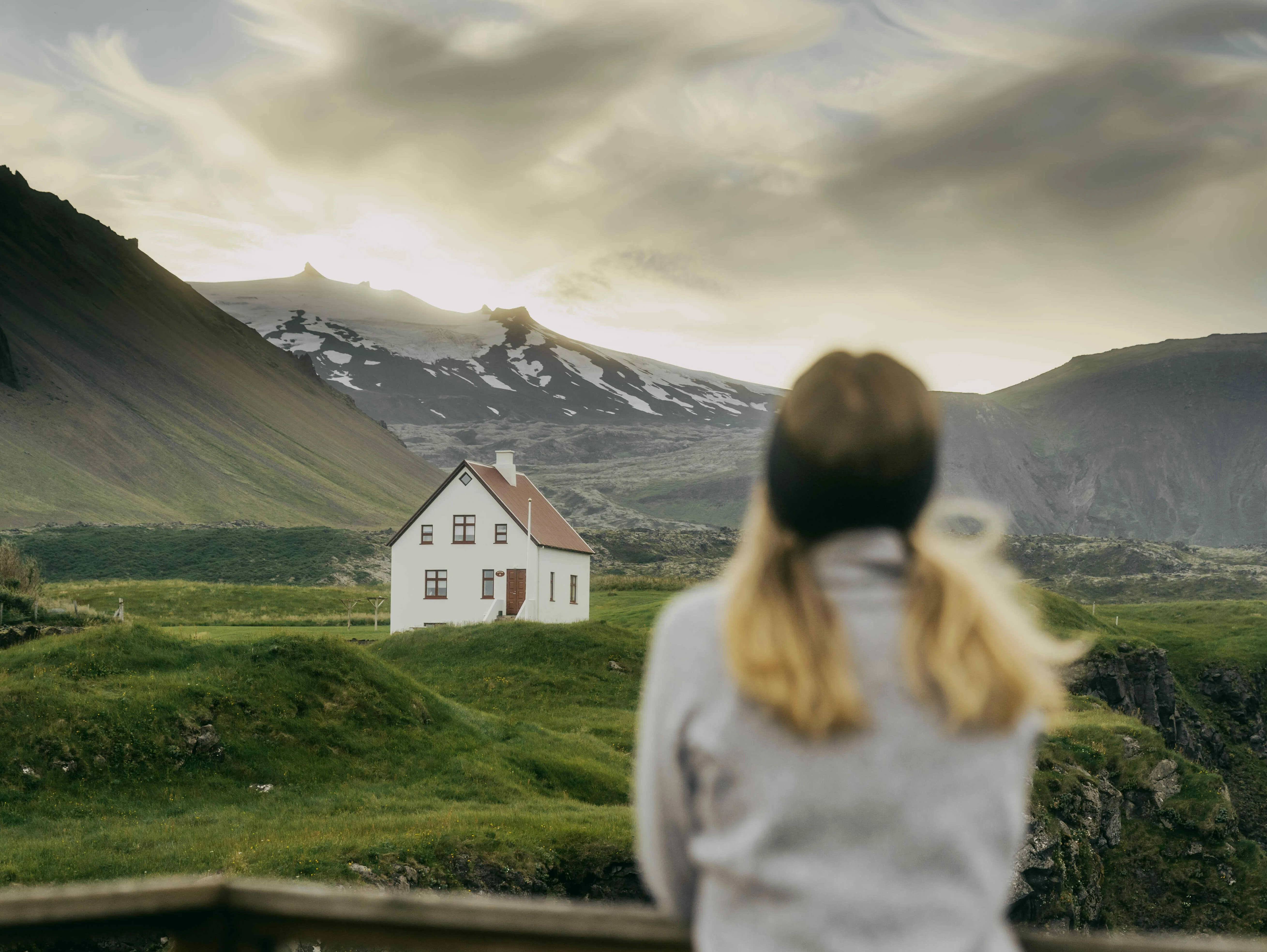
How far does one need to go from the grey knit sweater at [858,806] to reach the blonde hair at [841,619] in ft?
0.16

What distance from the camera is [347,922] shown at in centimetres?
305

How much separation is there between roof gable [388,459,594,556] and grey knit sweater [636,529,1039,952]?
5080cm

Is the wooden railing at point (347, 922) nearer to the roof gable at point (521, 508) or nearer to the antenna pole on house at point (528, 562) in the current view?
the antenna pole on house at point (528, 562)

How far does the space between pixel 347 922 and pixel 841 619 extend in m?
1.79

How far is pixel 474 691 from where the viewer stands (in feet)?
120

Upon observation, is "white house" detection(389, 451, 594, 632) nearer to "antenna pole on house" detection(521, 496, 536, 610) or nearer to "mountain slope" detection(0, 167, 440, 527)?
"antenna pole on house" detection(521, 496, 536, 610)

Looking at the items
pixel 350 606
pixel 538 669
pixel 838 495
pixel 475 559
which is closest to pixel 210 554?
pixel 350 606

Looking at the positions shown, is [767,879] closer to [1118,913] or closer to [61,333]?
[1118,913]

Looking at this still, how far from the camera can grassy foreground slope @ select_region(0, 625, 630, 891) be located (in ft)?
55.4

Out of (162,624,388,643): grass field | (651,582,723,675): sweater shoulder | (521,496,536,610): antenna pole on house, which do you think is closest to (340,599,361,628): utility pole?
(162,624,388,643): grass field

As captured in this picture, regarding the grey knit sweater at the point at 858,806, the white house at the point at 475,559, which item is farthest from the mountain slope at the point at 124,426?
the grey knit sweater at the point at 858,806

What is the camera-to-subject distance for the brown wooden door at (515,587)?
53.3m

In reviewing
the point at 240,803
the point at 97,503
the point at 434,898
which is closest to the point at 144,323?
the point at 97,503

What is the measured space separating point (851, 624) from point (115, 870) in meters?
16.2
